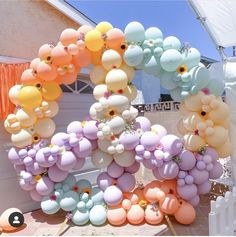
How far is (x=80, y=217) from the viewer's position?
167 inches

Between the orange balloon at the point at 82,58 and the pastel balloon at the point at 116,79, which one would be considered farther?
the orange balloon at the point at 82,58

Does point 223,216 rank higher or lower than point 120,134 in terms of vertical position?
lower

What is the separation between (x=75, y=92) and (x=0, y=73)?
1.73 metres

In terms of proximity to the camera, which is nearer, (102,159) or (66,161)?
(66,161)

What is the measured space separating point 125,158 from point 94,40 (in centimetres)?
192

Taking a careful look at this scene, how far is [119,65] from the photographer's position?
423cm

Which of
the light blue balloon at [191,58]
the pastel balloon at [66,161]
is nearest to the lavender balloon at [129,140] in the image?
the pastel balloon at [66,161]

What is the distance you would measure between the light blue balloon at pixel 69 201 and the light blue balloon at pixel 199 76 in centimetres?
263

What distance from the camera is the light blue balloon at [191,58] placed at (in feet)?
13.5

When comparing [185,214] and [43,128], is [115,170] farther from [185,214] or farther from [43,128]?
[43,128]

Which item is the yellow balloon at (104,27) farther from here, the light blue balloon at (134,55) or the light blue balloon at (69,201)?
the light blue balloon at (69,201)

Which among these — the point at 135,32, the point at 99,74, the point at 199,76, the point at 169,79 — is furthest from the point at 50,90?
the point at 199,76

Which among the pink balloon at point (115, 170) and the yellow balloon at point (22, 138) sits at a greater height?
the yellow balloon at point (22, 138)

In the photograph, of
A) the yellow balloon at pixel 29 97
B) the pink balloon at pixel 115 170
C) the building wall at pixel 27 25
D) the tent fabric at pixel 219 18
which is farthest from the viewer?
the building wall at pixel 27 25
